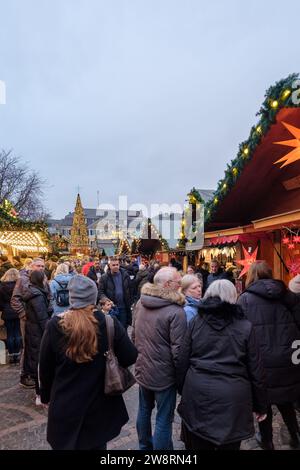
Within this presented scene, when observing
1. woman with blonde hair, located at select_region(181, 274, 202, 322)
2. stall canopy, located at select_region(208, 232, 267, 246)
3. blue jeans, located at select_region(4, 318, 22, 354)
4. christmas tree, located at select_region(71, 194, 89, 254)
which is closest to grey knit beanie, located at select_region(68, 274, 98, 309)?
woman with blonde hair, located at select_region(181, 274, 202, 322)

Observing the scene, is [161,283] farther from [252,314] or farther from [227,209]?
[227,209]

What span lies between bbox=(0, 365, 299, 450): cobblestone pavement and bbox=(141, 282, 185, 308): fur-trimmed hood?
5.66 feet

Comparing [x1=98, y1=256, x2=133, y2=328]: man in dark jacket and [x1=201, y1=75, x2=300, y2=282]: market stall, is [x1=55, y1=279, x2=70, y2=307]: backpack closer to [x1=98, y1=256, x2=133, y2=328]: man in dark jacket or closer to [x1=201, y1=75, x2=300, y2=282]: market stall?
[x1=98, y1=256, x2=133, y2=328]: man in dark jacket

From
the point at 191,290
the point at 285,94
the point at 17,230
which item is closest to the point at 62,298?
the point at 191,290

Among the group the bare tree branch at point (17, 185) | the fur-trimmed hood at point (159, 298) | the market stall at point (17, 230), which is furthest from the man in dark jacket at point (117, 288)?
the bare tree branch at point (17, 185)

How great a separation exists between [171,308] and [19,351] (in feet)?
17.4

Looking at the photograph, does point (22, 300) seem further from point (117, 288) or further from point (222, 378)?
point (222, 378)

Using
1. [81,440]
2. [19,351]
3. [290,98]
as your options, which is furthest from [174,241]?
[81,440]

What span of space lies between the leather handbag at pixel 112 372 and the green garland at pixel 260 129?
12.9ft

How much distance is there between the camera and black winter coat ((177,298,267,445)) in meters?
2.54

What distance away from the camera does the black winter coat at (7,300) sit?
684cm

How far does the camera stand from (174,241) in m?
16.6

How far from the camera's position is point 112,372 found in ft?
8.33
